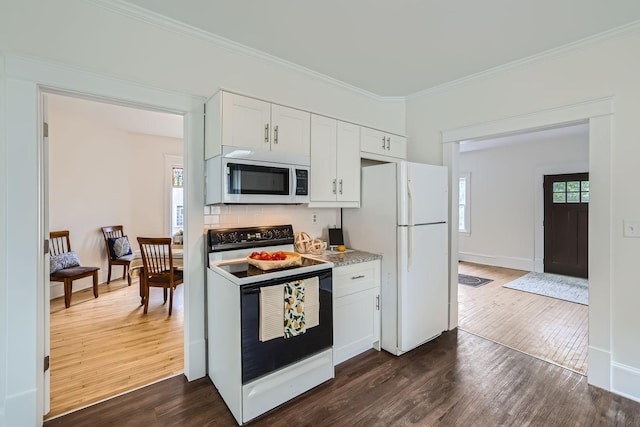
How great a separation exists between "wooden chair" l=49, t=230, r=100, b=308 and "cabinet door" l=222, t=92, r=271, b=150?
3.28m

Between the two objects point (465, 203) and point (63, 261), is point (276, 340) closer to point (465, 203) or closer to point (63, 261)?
point (63, 261)

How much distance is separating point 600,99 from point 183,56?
128 inches

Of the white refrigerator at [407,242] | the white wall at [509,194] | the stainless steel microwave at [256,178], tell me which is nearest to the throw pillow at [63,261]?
the stainless steel microwave at [256,178]

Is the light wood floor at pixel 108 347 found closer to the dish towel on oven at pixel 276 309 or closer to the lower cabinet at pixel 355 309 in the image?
the dish towel on oven at pixel 276 309

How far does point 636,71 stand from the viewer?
216cm

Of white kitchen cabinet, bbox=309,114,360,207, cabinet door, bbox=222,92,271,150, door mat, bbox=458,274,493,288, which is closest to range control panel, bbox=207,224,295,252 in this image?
white kitchen cabinet, bbox=309,114,360,207

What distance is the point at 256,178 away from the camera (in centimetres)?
221

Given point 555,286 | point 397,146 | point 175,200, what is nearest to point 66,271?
point 175,200

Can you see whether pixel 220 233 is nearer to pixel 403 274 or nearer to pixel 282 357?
pixel 282 357

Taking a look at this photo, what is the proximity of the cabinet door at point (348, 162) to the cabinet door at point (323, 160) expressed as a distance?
66 millimetres

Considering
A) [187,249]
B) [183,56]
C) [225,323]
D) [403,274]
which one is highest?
[183,56]

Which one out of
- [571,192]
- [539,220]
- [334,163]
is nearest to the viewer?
[334,163]

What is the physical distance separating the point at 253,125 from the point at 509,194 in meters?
5.90

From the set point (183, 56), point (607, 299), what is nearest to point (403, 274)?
point (607, 299)
